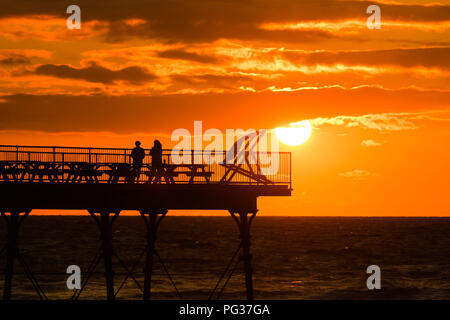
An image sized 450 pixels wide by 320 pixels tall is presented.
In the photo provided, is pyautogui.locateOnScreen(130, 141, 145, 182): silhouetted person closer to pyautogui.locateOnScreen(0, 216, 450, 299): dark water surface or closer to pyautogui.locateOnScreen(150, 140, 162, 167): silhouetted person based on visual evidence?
pyautogui.locateOnScreen(150, 140, 162, 167): silhouetted person

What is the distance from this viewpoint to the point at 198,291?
70625mm

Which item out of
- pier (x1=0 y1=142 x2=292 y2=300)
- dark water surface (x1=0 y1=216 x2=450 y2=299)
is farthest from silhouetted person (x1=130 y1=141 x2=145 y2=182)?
dark water surface (x1=0 y1=216 x2=450 y2=299)

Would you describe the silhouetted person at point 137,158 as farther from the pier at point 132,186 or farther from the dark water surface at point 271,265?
the dark water surface at point 271,265

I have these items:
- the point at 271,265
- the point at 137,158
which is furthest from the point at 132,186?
the point at 271,265

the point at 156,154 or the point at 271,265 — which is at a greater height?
the point at 156,154

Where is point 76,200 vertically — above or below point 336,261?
above

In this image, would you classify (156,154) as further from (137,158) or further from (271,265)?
(271,265)

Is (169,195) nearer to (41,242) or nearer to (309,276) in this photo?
(309,276)

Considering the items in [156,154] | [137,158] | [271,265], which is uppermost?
[156,154]

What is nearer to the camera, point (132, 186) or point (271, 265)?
point (132, 186)

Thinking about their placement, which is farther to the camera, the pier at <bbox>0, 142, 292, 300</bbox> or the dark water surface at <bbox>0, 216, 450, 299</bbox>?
the dark water surface at <bbox>0, 216, 450, 299</bbox>

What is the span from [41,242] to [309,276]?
72.0 meters

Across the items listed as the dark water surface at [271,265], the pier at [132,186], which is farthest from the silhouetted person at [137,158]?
the dark water surface at [271,265]
